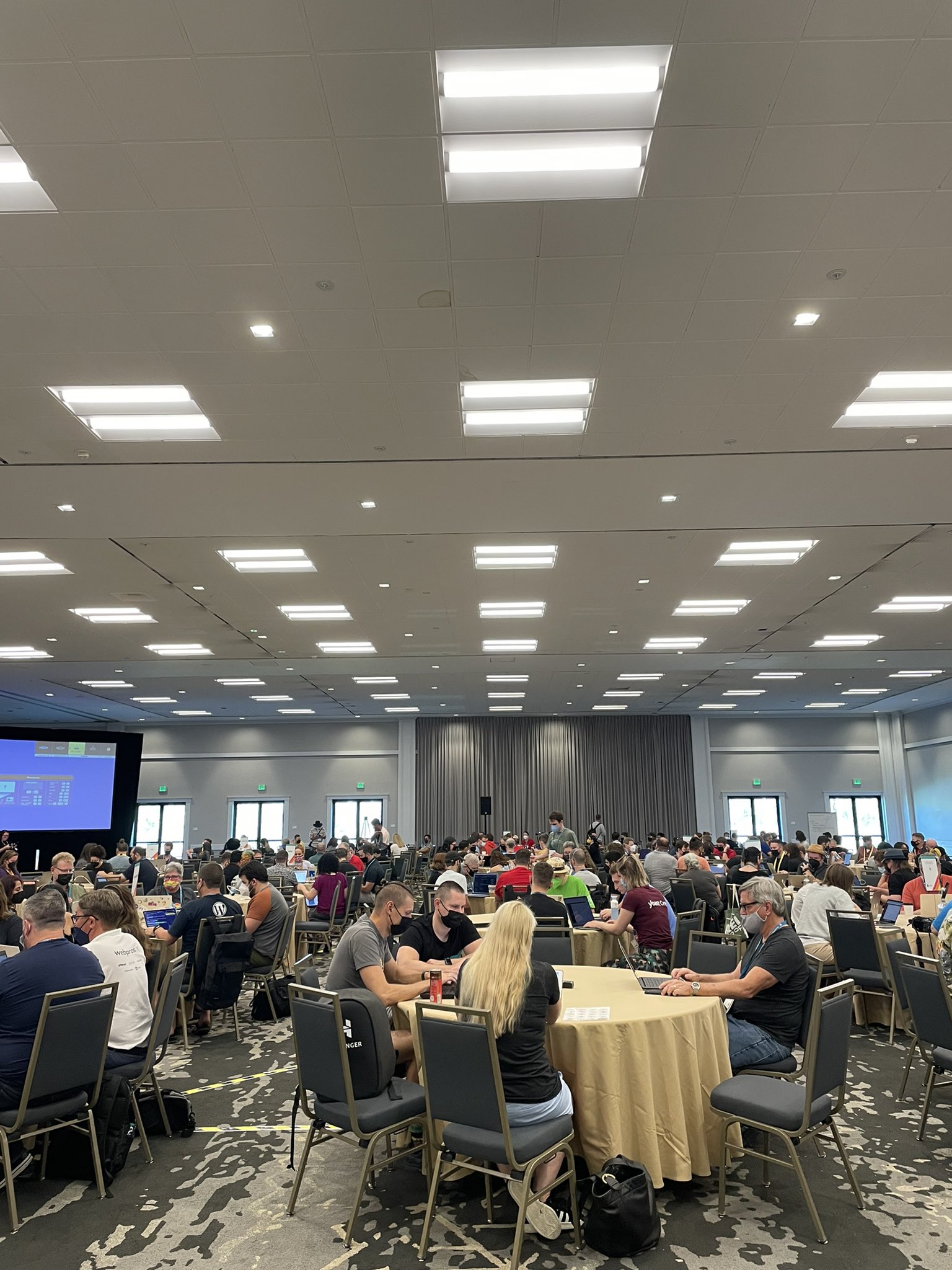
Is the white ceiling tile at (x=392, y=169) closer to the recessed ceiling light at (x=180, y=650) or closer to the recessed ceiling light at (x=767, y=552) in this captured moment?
the recessed ceiling light at (x=767, y=552)

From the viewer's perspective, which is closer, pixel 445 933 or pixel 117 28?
pixel 117 28

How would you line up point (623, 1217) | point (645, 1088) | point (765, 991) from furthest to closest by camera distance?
point (765, 991) < point (645, 1088) < point (623, 1217)

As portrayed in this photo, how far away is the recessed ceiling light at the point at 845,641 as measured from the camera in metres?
14.2

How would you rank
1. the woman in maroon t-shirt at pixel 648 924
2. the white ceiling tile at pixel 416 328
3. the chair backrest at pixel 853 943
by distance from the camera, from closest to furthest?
the white ceiling tile at pixel 416 328 → the chair backrest at pixel 853 943 → the woman in maroon t-shirt at pixel 648 924

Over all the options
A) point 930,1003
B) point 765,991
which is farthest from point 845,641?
point 765,991

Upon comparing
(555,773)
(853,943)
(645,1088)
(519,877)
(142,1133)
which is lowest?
(142,1133)

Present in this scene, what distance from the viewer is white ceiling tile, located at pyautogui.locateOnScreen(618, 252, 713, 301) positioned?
4781 millimetres

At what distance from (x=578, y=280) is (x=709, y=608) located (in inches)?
316

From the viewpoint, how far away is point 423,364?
19.4 feet

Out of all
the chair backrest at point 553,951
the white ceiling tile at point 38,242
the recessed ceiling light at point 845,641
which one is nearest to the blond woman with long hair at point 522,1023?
the chair backrest at point 553,951

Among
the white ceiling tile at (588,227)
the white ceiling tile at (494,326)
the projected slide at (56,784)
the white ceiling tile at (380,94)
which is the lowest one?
the projected slide at (56,784)

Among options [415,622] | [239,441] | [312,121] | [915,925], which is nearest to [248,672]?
[415,622]

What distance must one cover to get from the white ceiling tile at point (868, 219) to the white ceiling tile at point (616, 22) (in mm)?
1433

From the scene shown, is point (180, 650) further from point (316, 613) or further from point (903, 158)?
point (903, 158)
